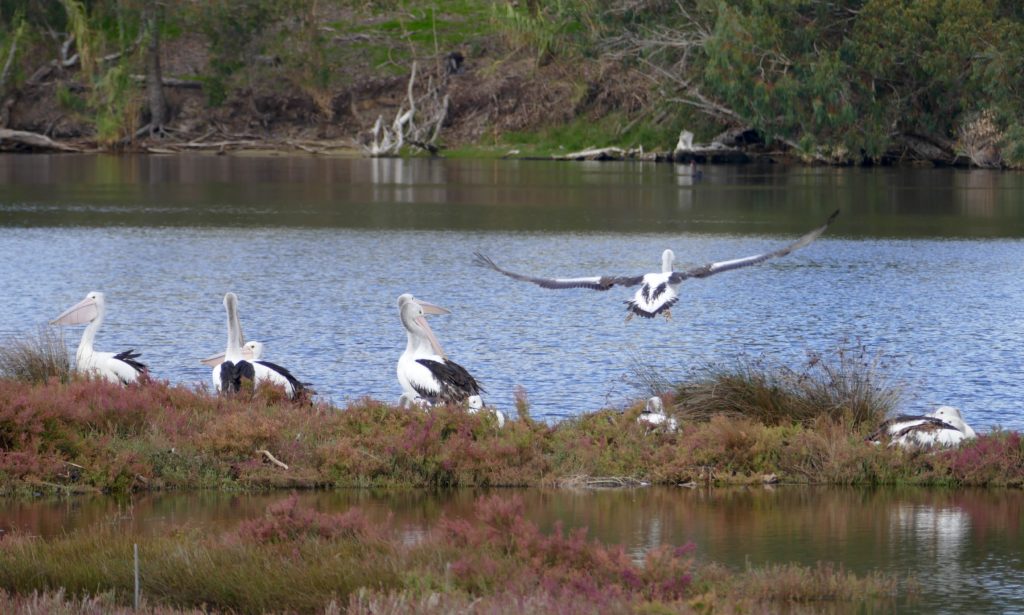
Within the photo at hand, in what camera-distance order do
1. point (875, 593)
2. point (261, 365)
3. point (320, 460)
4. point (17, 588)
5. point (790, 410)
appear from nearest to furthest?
point (17, 588), point (875, 593), point (320, 460), point (790, 410), point (261, 365)

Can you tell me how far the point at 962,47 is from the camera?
52.3m

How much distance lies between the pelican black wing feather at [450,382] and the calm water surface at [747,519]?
151 centimetres

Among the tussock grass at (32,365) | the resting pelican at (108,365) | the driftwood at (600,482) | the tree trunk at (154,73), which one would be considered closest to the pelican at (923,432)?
the driftwood at (600,482)

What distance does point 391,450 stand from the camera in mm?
12461

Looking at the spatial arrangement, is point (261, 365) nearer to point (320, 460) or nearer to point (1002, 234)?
point (320, 460)

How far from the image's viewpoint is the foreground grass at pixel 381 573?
8164 mm

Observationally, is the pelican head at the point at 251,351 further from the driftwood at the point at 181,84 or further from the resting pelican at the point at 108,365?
the driftwood at the point at 181,84

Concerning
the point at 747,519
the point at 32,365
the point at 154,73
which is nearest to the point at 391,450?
the point at 747,519

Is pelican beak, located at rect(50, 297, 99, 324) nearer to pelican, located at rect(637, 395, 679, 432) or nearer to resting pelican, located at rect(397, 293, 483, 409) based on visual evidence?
resting pelican, located at rect(397, 293, 483, 409)

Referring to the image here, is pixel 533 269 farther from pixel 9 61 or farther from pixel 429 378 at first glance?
pixel 9 61

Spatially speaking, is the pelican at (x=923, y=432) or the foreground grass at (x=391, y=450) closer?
the foreground grass at (x=391, y=450)

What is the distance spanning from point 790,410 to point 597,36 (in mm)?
49258

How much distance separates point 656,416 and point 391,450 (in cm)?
228

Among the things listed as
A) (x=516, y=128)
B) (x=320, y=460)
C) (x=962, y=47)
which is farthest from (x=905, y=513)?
(x=516, y=128)
